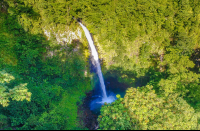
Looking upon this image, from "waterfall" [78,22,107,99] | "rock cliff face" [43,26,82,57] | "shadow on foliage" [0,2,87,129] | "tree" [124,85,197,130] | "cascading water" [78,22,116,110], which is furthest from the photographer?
"waterfall" [78,22,107,99]

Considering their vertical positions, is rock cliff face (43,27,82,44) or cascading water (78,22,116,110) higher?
rock cliff face (43,27,82,44)

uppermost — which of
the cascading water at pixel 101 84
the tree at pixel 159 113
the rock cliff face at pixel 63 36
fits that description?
the rock cliff face at pixel 63 36

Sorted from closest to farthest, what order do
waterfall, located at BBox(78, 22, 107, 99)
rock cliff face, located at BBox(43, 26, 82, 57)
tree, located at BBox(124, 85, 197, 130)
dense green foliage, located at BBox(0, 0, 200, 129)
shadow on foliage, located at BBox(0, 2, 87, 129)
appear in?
tree, located at BBox(124, 85, 197, 130), dense green foliage, located at BBox(0, 0, 200, 129), shadow on foliage, located at BBox(0, 2, 87, 129), rock cliff face, located at BBox(43, 26, 82, 57), waterfall, located at BBox(78, 22, 107, 99)

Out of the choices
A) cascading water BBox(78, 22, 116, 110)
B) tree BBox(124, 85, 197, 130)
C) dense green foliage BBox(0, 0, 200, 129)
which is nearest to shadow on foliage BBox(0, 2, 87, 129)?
dense green foliage BBox(0, 0, 200, 129)

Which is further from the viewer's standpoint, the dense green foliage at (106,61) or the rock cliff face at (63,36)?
the rock cliff face at (63,36)

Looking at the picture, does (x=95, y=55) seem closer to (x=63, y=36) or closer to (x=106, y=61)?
(x=106, y=61)

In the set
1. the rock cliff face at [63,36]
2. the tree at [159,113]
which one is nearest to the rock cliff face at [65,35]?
A: the rock cliff face at [63,36]

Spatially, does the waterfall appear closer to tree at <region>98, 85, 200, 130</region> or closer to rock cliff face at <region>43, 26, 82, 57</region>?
rock cliff face at <region>43, 26, 82, 57</region>

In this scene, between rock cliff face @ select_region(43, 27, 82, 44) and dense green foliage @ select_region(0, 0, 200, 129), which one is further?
rock cliff face @ select_region(43, 27, 82, 44)

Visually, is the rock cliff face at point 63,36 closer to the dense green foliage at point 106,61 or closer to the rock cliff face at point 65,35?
the rock cliff face at point 65,35

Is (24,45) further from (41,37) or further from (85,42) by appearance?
(85,42)
